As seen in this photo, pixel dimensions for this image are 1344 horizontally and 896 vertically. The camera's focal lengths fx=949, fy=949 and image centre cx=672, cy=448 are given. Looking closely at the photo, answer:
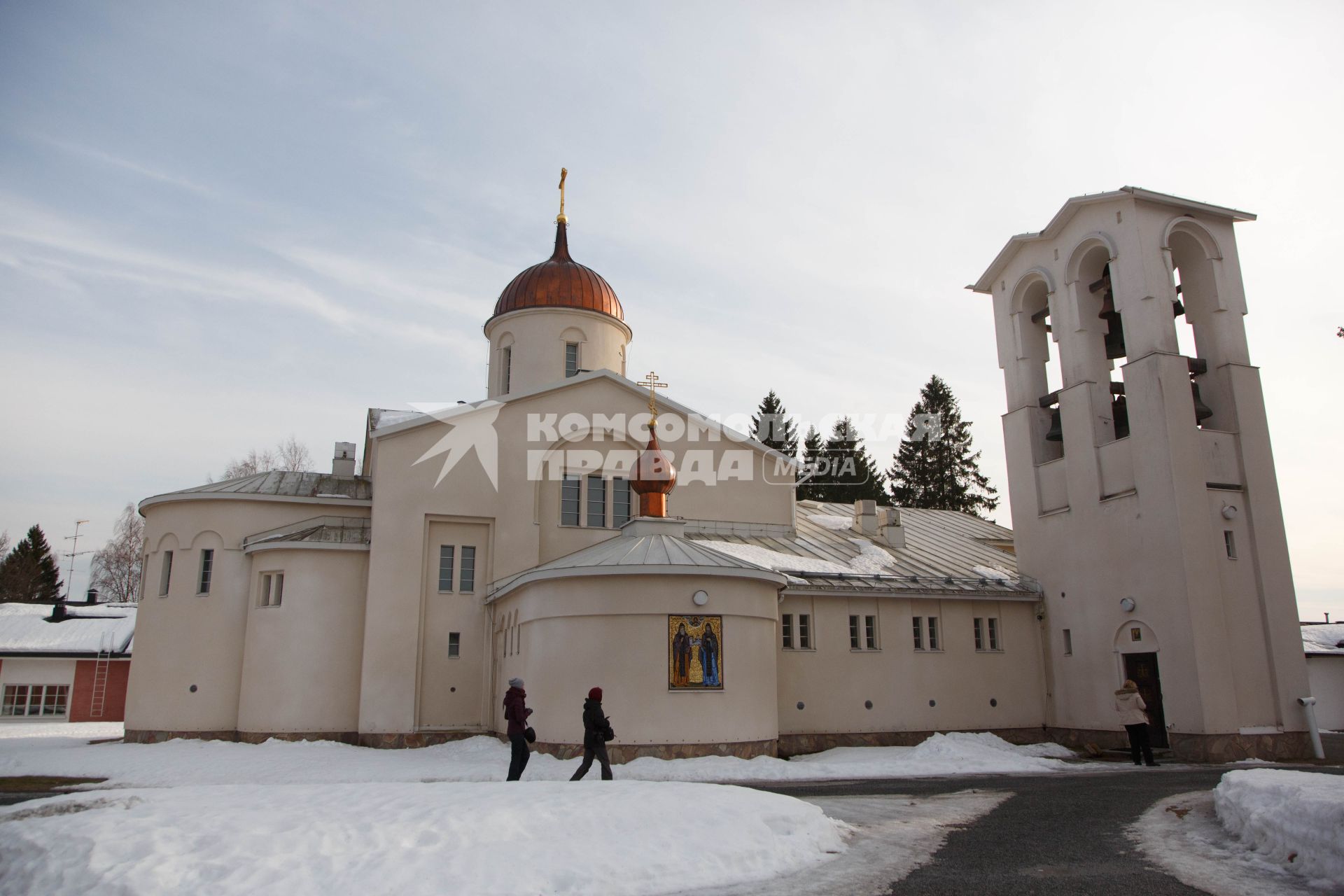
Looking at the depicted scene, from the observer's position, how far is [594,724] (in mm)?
12867

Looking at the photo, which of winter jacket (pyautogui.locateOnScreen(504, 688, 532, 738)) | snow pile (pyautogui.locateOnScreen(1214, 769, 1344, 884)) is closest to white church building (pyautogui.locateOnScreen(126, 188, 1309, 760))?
winter jacket (pyautogui.locateOnScreen(504, 688, 532, 738))

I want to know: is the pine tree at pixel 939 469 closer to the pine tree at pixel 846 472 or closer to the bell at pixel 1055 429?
the pine tree at pixel 846 472

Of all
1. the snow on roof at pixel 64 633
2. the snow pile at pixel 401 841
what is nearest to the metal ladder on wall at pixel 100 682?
the snow on roof at pixel 64 633

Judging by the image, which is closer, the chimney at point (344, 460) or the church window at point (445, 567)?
the church window at point (445, 567)

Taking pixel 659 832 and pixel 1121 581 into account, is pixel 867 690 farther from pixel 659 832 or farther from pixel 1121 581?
pixel 659 832

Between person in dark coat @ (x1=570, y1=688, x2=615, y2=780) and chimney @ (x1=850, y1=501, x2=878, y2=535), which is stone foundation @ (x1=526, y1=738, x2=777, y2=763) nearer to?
person in dark coat @ (x1=570, y1=688, x2=615, y2=780)

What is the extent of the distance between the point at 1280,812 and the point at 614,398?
18045mm

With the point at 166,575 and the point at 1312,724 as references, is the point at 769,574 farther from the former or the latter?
the point at 166,575

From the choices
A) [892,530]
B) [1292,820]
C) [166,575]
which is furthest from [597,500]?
[1292,820]

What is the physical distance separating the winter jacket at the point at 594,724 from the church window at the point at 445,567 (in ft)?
33.5

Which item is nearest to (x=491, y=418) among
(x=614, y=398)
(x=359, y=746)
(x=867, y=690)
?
(x=614, y=398)

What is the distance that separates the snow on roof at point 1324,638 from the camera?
32.4 meters

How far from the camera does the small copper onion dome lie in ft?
68.7

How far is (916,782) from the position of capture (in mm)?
14164
